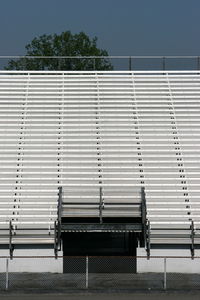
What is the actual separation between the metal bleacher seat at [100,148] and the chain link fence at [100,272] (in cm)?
55

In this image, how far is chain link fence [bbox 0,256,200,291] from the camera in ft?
48.2

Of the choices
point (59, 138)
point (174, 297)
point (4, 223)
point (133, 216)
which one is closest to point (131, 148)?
point (59, 138)

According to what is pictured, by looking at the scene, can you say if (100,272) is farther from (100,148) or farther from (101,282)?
(100,148)

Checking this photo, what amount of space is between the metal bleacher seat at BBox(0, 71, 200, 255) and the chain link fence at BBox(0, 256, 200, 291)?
55cm

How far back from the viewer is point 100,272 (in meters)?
15.8

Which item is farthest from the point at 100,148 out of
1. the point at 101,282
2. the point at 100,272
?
the point at 101,282

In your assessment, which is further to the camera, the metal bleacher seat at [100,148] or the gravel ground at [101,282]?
the metal bleacher seat at [100,148]

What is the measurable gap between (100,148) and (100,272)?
526cm

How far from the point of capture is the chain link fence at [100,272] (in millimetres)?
14703

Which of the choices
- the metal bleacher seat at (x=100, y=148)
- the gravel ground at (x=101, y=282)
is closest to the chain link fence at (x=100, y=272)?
the gravel ground at (x=101, y=282)

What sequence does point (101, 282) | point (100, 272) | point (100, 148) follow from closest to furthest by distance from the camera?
1. point (101, 282)
2. point (100, 272)
3. point (100, 148)

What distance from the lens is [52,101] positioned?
22188 mm

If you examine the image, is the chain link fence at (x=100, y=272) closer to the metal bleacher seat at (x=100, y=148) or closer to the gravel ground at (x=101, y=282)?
the gravel ground at (x=101, y=282)

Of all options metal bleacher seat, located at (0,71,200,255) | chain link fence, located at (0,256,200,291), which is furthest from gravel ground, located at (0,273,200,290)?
metal bleacher seat, located at (0,71,200,255)
